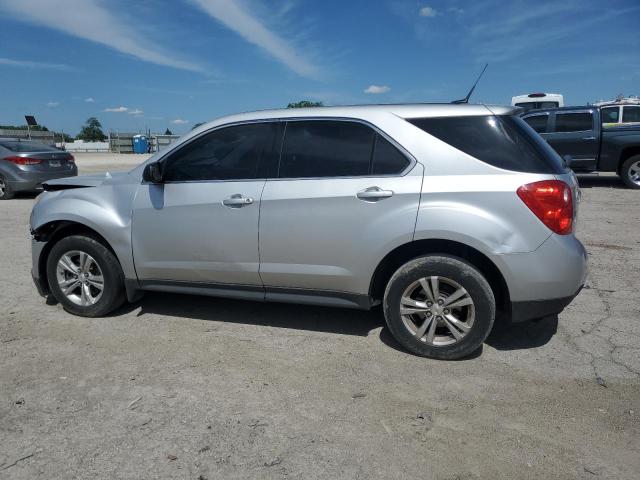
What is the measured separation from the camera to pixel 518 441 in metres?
2.72

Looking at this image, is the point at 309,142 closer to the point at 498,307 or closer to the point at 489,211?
the point at 489,211

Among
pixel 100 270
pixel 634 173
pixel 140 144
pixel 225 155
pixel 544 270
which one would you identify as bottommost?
pixel 100 270

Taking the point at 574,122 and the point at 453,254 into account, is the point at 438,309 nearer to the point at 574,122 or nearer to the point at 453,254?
the point at 453,254

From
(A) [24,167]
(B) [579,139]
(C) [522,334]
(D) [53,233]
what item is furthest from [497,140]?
(A) [24,167]

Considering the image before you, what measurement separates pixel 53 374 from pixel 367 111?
9.51 feet

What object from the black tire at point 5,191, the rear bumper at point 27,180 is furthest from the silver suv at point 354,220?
the black tire at point 5,191

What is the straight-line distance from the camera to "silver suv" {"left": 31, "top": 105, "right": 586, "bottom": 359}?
342 cm

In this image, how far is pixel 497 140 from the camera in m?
3.51

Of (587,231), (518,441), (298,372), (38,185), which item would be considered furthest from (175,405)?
(38,185)

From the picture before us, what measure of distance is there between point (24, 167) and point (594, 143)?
46.4ft

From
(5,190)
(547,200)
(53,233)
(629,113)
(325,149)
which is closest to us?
(547,200)

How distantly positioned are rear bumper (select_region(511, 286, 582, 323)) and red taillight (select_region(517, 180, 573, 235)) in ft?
1.62

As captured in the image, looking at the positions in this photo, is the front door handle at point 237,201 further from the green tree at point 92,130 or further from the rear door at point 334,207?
the green tree at point 92,130

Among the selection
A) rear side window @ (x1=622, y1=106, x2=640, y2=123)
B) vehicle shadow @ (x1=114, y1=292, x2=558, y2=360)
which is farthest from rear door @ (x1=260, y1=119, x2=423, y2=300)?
rear side window @ (x1=622, y1=106, x2=640, y2=123)
